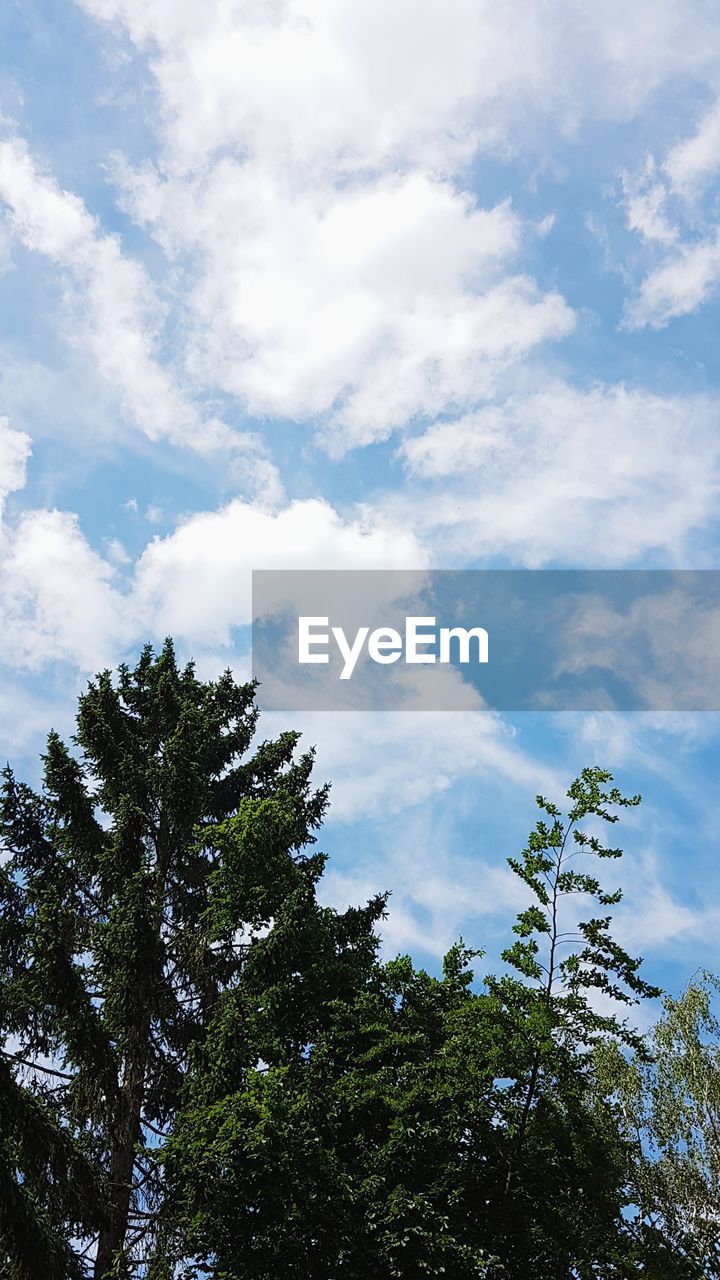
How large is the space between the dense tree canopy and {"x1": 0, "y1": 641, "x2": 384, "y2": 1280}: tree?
54 millimetres

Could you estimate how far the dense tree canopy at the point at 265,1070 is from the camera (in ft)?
40.2

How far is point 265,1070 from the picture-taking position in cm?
1500

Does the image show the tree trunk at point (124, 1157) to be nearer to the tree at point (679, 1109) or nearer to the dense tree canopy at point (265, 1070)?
the dense tree canopy at point (265, 1070)

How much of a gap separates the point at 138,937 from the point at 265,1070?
314 centimetres

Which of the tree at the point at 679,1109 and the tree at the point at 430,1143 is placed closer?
the tree at the point at 430,1143

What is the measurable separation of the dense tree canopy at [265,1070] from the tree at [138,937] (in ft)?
0.18

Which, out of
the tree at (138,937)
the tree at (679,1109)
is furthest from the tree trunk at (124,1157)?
the tree at (679,1109)

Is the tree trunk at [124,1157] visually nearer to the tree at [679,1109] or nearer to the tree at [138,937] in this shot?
the tree at [138,937]

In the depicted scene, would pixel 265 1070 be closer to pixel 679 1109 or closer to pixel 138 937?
pixel 138 937

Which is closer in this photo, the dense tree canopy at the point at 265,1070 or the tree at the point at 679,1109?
the dense tree canopy at the point at 265,1070

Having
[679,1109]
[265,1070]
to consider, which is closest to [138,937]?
[265,1070]

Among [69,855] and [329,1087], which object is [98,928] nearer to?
[69,855]

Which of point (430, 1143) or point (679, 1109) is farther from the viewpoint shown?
point (679, 1109)

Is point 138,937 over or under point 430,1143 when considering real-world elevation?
over
